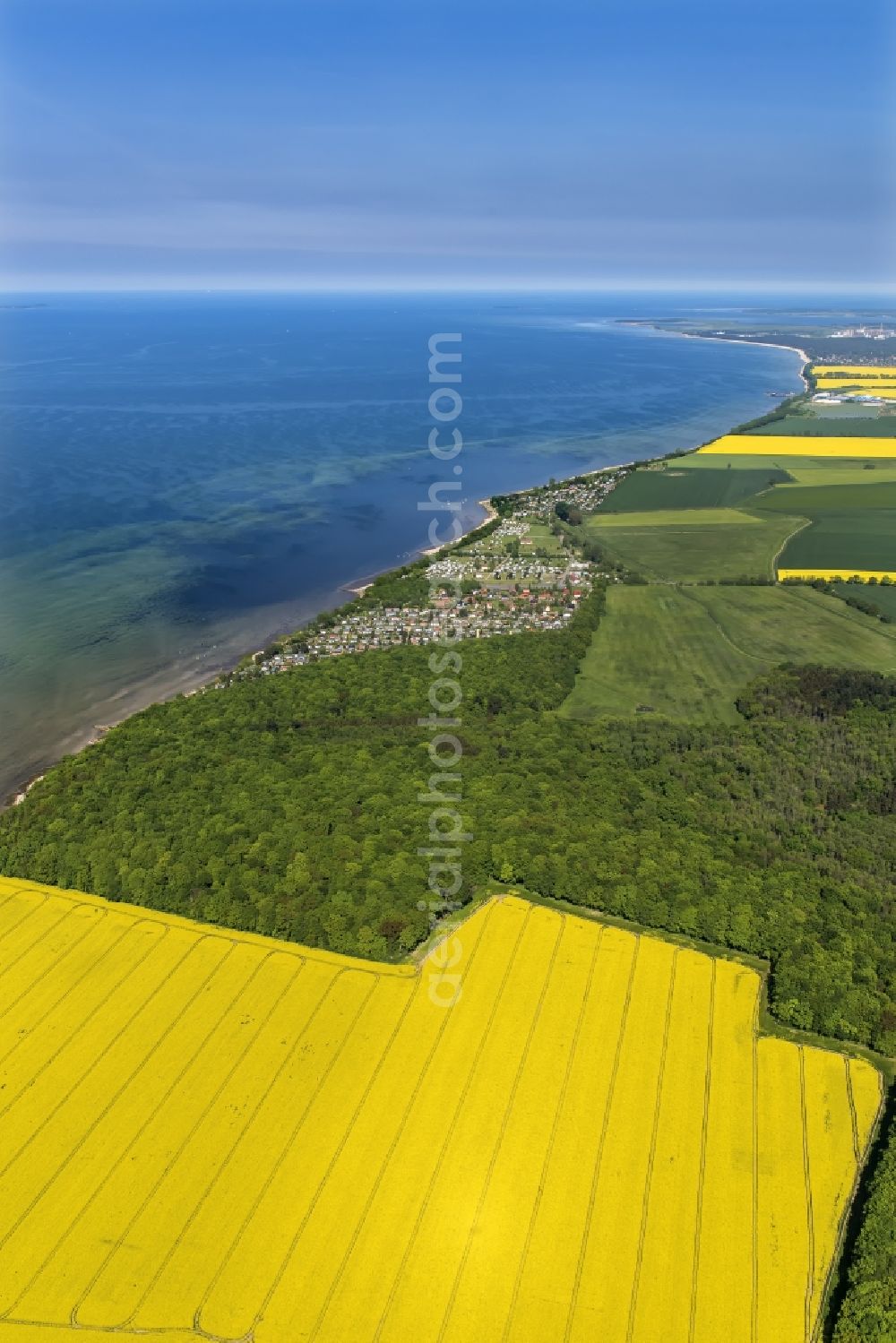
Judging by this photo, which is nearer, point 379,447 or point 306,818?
point 306,818

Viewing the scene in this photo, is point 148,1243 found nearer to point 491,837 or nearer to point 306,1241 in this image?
point 306,1241

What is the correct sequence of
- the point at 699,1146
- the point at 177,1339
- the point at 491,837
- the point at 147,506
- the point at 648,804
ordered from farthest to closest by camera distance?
the point at 147,506 → the point at 648,804 → the point at 491,837 → the point at 699,1146 → the point at 177,1339

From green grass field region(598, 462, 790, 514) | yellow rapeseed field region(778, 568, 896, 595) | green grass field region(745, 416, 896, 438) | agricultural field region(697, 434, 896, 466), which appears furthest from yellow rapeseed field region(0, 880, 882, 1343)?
green grass field region(745, 416, 896, 438)

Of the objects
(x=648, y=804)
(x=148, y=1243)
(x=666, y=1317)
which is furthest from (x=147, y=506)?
(x=666, y=1317)

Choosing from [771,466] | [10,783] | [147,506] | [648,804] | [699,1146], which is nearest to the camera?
[699,1146]

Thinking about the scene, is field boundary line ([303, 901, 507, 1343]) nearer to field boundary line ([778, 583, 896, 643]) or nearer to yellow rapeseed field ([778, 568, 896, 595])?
field boundary line ([778, 583, 896, 643])

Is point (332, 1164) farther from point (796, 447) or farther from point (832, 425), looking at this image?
point (832, 425)

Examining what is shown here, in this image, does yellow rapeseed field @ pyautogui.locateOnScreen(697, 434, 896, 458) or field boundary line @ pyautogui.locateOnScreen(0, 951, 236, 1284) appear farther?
yellow rapeseed field @ pyautogui.locateOnScreen(697, 434, 896, 458)

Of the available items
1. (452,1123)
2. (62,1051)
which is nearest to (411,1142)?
(452,1123)
